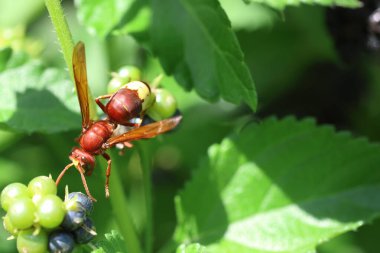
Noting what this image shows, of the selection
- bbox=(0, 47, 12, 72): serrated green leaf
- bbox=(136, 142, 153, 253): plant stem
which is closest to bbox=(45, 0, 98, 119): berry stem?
bbox=(136, 142, 153, 253): plant stem

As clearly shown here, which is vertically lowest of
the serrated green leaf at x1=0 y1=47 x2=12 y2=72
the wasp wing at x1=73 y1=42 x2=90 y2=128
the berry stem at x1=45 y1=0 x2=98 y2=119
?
the serrated green leaf at x1=0 y1=47 x2=12 y2=72

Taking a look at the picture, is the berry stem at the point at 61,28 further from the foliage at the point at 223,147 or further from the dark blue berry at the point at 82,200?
the dark blue berry at the point at 82,200

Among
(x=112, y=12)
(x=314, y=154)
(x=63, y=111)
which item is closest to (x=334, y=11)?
(x=314, y=154)

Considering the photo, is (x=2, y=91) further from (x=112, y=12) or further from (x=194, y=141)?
(x=194, y=141)

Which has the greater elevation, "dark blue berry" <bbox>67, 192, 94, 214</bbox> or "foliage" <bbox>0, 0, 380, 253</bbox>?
"dark blue berry" <bbox>67, 192, 94, 214</bbox>

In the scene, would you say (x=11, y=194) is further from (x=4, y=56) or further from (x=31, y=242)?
(x=4, y=56)

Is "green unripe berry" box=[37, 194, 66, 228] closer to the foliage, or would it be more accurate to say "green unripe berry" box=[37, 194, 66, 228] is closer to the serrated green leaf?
the foliage

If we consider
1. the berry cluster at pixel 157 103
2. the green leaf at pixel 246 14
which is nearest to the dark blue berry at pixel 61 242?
the berry cluster at pixel 157 103
